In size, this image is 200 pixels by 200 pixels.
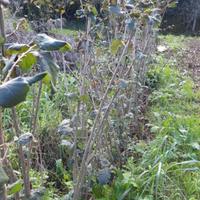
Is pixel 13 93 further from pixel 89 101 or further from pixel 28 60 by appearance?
pixel 89 101

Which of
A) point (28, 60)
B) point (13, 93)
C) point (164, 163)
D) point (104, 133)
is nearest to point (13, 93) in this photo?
point (13, 93)

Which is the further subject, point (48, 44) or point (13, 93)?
point (48, 44)

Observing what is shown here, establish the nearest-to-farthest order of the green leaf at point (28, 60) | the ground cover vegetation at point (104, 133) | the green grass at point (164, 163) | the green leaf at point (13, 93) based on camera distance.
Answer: the green leaf at point (13, 93) < the green leaf at point (28, 60) < the ground cover vegetation at point (104, 133) < the green grass at point (164, 163)

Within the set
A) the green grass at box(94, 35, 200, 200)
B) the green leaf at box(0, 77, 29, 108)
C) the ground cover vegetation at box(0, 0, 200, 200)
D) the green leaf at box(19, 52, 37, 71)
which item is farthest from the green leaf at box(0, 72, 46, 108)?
the green grass at box(94, 35, 200, 200)

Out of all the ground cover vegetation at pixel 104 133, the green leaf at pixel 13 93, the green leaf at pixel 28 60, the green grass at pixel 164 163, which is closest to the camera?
the green leaf at pixel 13 93

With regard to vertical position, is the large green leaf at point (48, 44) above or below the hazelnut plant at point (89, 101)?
above

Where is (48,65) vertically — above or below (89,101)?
above

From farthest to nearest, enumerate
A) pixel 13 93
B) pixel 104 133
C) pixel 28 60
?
pixel 104 133 < pixel 28 60 < pixel 13 93

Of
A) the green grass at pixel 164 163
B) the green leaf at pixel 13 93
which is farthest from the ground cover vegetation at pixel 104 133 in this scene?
the green leaf at pixel 13 93

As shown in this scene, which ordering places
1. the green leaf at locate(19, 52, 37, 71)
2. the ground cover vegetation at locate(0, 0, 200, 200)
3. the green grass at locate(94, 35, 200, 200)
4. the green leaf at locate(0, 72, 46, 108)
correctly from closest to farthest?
the green leaf at locate(0, 72, 46, 108) → the green leaf at locate(19, 52, 37, 71) → the ground cover vegetation at locate(0, 0, 200, 200) → the green grass at locate(94, 35, 200, 200)

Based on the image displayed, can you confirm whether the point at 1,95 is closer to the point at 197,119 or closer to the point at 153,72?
the point at 197,119

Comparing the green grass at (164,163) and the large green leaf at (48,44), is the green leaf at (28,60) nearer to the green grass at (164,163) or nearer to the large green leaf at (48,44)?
the large green leaf at (48,44)

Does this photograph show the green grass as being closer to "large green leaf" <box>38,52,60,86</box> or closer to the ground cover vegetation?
the ground cover vegetation

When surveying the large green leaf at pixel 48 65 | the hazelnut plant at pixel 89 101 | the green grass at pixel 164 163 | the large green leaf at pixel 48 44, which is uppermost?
the large green leaf at pixel 48 44
